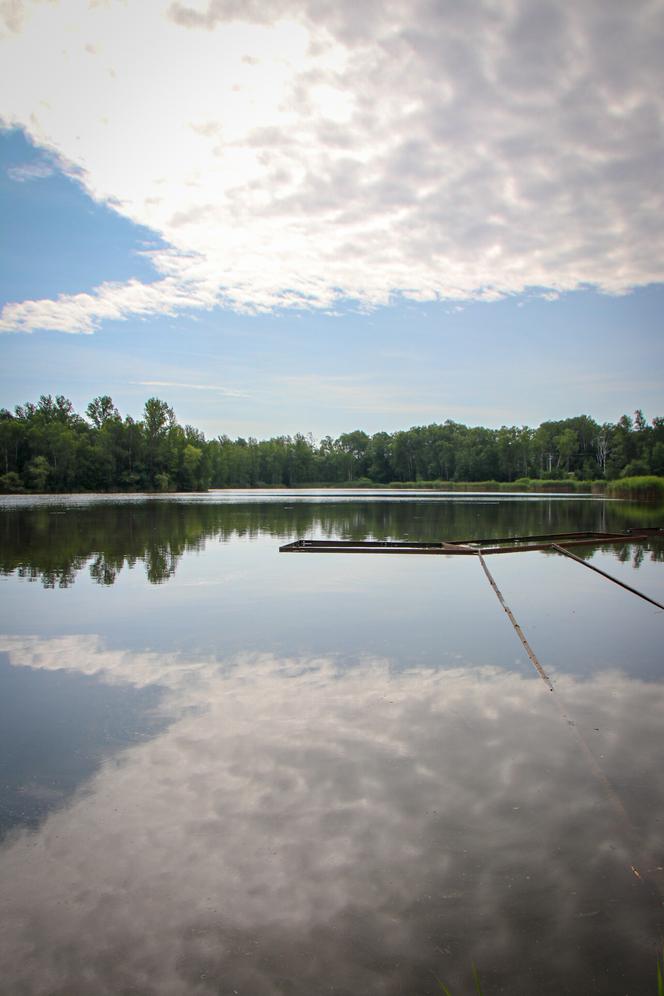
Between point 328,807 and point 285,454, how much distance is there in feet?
458

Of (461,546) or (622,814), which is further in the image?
(461,546)

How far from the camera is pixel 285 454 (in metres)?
142

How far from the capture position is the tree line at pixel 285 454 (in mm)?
87938

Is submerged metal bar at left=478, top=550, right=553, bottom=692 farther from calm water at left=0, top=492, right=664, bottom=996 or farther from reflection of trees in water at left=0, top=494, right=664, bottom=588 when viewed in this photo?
→ reflection of trees in water at left=0, top=494, right=664, bottom=588

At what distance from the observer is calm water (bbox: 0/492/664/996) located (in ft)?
8.45

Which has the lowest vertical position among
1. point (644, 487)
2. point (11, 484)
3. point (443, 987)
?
point (443, 987)

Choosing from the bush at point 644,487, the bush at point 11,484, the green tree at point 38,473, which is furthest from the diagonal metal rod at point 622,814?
the green tree at point 38,473

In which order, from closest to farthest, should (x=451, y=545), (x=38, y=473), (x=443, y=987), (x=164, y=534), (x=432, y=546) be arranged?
(x=443, y=987) → (x=451, y=545) → (x=432, y=546) → (x=164, y=534) → (x=38, y=473)

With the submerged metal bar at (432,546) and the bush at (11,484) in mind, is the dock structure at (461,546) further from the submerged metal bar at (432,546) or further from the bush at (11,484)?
the bush at (11,484)

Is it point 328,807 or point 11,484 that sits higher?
point 11,484

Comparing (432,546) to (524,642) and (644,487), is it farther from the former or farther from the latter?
(644,487)

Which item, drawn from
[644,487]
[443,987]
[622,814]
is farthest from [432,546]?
[644,487]

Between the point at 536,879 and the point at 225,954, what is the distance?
1424 mm

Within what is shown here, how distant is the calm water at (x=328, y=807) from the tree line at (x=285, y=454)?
83.7 metres
